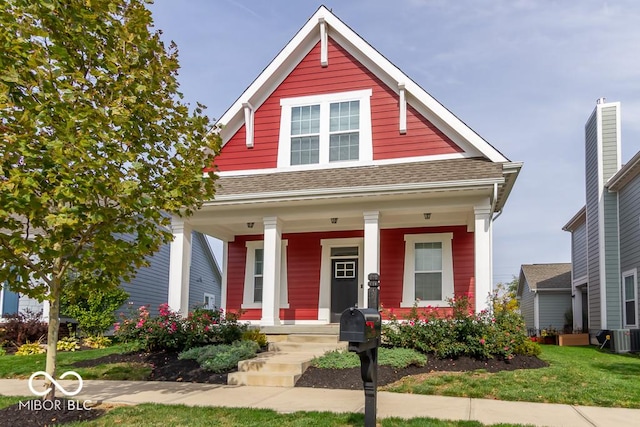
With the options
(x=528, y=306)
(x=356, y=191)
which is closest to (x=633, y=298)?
(x=356, y=191)

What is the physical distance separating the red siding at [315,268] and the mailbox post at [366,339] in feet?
28.8

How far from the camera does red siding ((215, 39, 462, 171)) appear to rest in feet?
44.0

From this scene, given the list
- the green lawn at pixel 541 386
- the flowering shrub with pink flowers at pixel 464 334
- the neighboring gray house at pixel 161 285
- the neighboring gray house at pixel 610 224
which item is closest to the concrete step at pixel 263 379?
the green lawn at pixel 541 386

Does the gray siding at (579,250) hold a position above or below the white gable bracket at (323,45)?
below

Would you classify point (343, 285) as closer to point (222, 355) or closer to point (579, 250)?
point (222, 355)

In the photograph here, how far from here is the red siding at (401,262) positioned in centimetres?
1361

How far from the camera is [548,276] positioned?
30453 mm

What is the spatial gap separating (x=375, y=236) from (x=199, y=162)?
575 cm

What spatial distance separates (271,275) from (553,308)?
21.4 meters

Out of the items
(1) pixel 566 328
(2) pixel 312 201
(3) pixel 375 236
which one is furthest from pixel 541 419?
(1) pixel 566 328

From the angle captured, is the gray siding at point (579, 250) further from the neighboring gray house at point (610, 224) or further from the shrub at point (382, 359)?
the shrub at point (382, 359)

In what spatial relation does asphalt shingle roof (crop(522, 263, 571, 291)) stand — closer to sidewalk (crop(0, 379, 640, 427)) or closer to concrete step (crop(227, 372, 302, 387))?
concrete step (crop(227, 372, 302, 387))

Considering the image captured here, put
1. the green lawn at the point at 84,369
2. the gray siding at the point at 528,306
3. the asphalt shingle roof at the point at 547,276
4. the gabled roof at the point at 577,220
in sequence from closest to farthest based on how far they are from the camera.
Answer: the green lawn at the point at 84,369
the gabled roof at the point at 577,220
the asphalt shingle roof at the point at 547,276
the gray siding at the point at 528,306

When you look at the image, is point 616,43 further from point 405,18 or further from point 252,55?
point 252,55
